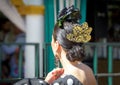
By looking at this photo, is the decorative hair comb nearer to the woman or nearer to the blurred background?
the woman

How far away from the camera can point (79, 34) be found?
2.16 meters

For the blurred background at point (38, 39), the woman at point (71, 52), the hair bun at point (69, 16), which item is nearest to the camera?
the woman at point (71, 52)

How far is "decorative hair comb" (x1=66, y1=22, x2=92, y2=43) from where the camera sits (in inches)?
83.9

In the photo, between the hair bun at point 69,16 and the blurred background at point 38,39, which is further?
the blurred background at point 38,39

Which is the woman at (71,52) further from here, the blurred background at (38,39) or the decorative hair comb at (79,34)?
the blurred background at (38,39)

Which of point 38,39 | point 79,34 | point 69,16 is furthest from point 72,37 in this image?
point 38,39

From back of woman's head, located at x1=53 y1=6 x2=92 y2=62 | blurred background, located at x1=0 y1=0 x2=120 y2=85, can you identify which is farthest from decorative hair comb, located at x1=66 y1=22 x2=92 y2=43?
blurred background, located at x1=0 y1=0 x2=120 y2=85

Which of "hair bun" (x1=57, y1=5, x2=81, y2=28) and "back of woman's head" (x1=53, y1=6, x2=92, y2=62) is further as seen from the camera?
"hair bun" (x1=57, y1=5, x2=81, y2=28)

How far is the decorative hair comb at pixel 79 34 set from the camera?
213 centimetres

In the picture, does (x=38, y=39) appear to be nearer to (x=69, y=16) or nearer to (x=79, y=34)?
(x=69, y=16)

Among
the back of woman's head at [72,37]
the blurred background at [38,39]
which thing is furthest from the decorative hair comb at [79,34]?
the blurred background at [38,39]

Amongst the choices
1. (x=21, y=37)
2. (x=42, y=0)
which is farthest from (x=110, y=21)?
(x=42, y=0)

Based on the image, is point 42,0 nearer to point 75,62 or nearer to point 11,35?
point 11,35

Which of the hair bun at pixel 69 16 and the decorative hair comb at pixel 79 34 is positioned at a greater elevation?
the hair bun at pixel 69 16
